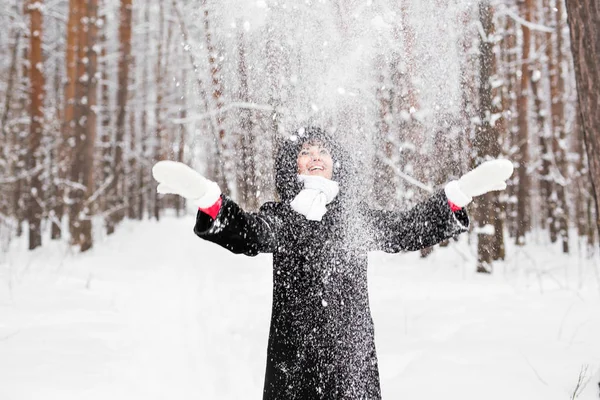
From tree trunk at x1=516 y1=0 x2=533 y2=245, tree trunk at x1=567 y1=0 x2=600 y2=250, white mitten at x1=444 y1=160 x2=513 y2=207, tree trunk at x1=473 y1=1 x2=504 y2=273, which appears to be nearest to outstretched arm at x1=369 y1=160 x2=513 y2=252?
white mitten at x1=444 y1=160 x2=513 y2=207

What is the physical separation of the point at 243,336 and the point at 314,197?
9.05ft

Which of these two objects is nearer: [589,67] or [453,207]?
[453,207]

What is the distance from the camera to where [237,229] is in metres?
1.72

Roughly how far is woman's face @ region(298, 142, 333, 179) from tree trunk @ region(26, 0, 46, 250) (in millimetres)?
8871

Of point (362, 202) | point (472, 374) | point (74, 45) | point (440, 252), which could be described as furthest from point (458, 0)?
point (74, 45)

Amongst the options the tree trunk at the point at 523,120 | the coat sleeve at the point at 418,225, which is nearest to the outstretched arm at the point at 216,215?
the coat sleeve at the point at 418,225

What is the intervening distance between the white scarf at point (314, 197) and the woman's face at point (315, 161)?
0.06m

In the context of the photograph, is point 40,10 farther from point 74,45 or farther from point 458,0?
point 458,0

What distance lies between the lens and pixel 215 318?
497 cm

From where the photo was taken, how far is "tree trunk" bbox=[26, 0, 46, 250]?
9.43 meters

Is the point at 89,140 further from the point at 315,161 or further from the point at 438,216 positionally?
the point at 438,216

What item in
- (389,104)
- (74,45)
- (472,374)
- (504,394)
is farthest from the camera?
(74,45)

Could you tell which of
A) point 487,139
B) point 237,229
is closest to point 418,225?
point 237,229

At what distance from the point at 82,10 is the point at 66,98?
200 centimetres
